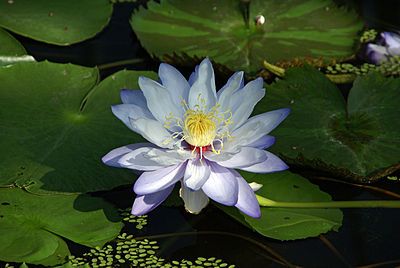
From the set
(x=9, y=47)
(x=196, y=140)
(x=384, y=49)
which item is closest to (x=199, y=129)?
(x=196, y=140)

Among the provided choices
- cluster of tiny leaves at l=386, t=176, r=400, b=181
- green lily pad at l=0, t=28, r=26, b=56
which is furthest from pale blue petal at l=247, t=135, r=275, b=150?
green lily pad at l=0, t=28, r=26, b=56

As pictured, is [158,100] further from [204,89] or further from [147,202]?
[147,202]

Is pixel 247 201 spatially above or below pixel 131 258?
above

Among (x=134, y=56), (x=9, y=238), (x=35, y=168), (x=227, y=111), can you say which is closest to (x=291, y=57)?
(x=134, y=56)

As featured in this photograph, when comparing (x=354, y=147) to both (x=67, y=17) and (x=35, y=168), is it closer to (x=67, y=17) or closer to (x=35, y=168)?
(x=35, y=168)

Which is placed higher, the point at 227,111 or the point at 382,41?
the point at 227,111
